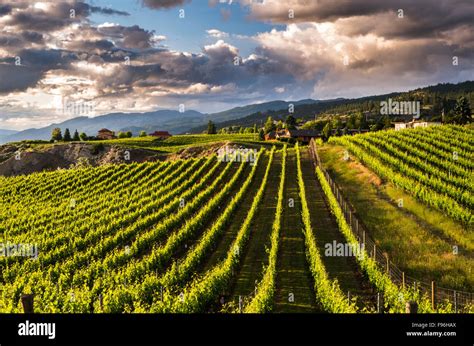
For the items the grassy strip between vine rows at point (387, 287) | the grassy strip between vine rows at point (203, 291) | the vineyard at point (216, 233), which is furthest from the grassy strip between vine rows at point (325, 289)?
the grassy strip between vine rows at point (203, 291)

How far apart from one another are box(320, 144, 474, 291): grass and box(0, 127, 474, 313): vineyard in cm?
90

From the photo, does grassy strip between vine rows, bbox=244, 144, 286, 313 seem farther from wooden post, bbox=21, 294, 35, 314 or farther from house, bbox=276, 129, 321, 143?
house, bbox=276, 129, 321, 143

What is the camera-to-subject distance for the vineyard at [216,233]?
60.7 ft

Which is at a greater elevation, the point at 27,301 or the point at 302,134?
the point at 302,134

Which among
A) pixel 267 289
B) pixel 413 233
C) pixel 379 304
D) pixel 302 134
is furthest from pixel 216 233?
pixel 302 134

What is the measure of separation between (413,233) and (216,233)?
13576 millimetres

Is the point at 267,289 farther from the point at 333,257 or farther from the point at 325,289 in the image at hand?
the point at 333,257

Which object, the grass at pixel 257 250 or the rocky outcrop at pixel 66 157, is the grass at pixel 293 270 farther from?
the rocky outcrop at pixel 66 157

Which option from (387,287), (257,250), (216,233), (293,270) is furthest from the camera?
(216,233)

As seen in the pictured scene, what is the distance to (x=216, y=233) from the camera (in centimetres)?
3031
